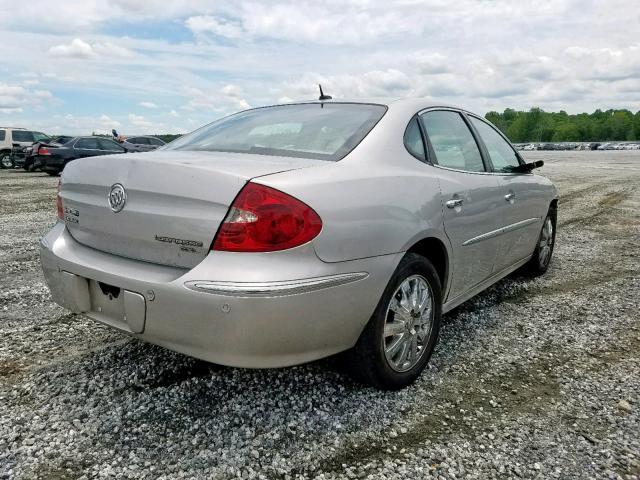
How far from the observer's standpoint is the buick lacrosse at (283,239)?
1966mm

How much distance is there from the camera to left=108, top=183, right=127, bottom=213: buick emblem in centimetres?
221

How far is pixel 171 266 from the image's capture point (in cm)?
211

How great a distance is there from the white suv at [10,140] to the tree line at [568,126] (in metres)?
117

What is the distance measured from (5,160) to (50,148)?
19.5 feet

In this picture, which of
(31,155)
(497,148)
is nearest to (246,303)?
(497,148)

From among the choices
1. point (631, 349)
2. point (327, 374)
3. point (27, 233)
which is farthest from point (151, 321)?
point (27, 233)

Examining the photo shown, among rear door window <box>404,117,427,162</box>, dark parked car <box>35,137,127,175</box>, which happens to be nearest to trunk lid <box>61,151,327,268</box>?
rear door window <box>404,117,427,162</box>

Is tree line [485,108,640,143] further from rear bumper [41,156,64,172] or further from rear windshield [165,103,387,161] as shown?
rear windshield [165,103,387,161]

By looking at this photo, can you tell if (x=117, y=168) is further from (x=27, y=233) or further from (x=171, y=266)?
(x=27, y=233)

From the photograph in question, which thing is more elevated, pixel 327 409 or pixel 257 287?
pixel 257 287

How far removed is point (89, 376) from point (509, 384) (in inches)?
85.6

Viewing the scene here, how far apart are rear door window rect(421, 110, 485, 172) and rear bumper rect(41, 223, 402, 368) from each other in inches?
40.5

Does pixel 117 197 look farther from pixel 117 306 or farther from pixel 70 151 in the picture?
pixel 70 151

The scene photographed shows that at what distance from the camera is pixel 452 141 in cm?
325
